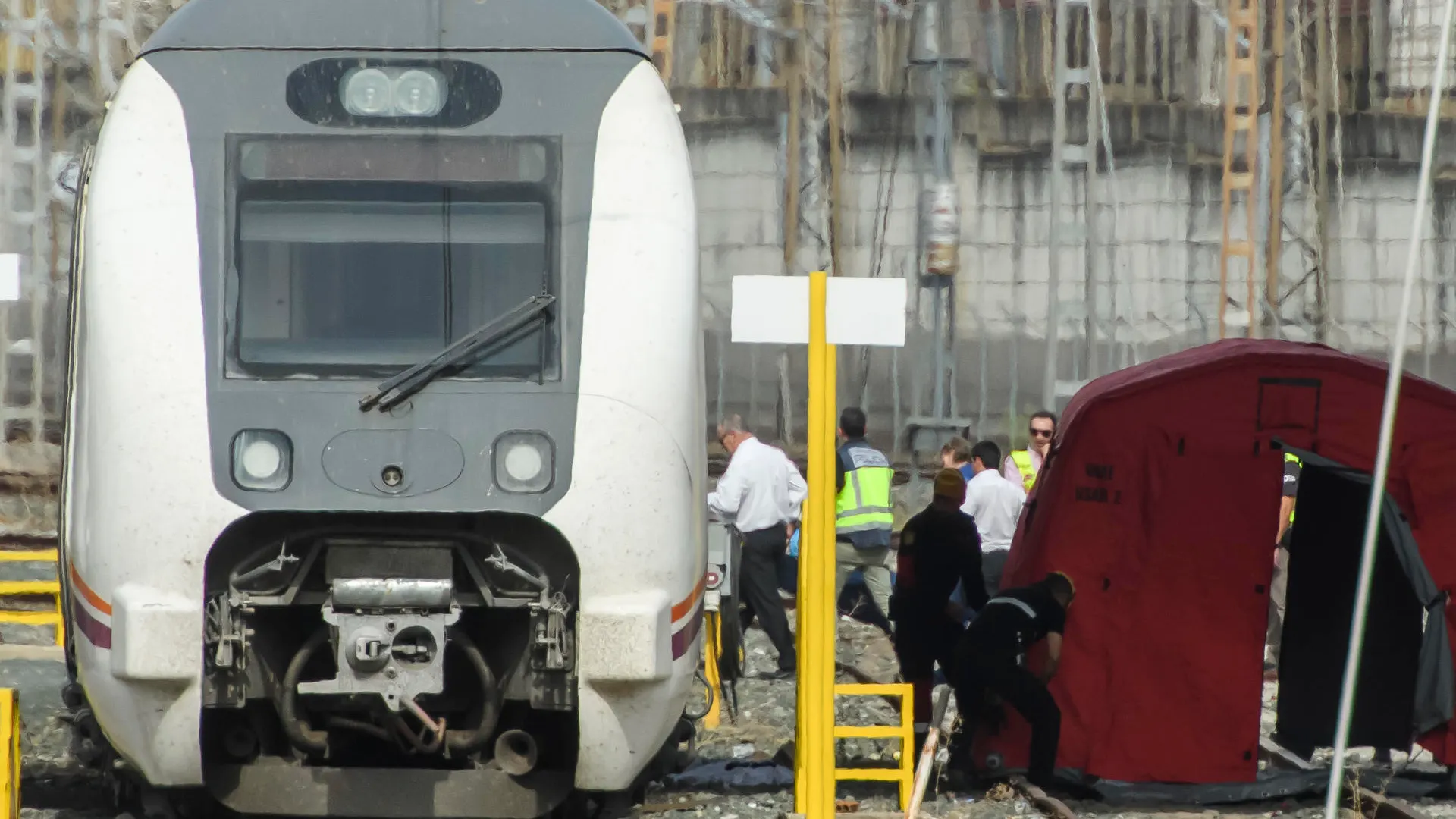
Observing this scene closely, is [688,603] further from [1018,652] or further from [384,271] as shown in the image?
[1018,652]

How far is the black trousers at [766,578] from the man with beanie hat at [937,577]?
2801mm

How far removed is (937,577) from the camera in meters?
10.3

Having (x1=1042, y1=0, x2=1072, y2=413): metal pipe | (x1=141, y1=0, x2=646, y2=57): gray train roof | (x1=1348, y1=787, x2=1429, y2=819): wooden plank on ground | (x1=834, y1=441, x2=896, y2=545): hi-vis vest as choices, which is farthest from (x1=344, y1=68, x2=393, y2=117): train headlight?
(x1=1042, y1=0, x2=1072, y2=413): metal pipe

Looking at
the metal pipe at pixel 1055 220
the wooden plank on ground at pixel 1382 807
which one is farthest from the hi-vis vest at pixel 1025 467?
the metal pipe at pixel 1055 220

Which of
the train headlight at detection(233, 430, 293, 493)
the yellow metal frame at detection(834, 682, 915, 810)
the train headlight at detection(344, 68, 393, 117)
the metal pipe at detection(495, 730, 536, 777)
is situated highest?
the train headlight at detection(344, 68, 393, 117)

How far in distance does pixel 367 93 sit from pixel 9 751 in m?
2.51

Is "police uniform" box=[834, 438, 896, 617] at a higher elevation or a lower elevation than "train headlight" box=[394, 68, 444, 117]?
lower

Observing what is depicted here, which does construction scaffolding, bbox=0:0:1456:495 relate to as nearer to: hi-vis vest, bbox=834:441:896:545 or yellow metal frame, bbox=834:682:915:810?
hi-vis vest, bbox=834:441:896:545

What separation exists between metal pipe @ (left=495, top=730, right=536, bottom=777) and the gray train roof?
2.27 m

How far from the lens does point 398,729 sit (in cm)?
736

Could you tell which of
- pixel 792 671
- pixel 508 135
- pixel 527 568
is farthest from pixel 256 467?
pixel 792 671

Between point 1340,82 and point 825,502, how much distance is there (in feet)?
41.7

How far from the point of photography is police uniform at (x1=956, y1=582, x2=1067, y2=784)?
381 inches

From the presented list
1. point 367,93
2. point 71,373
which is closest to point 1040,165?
point 367,93
